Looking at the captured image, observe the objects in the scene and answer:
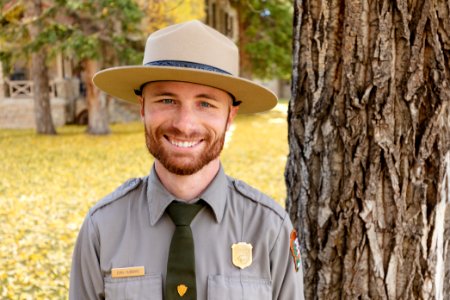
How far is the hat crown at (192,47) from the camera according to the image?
6.28 feet

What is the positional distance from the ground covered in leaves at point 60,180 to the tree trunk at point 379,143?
144 inches

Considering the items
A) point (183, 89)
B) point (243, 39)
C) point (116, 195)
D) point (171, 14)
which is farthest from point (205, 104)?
point (243, 39)

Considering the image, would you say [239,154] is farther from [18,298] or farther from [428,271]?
[428,271]

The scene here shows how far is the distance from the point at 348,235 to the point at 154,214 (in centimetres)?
103

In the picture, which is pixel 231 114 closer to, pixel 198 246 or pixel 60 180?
pixel 198 246

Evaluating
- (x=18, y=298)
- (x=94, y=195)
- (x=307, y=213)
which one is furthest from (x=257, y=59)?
(x=307, y=213)

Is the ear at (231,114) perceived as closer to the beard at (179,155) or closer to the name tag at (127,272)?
the beard at (179,155)

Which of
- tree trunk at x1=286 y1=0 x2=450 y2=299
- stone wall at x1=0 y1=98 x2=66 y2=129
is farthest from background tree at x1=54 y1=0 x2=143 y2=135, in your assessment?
tree trunk at x1=286 y1=0 x2=450 y2=299

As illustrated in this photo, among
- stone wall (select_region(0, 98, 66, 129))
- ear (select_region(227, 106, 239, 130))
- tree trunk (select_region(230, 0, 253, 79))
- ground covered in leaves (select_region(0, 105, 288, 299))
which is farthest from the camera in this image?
tree trunk (select_region(230, 0, 253, 79))

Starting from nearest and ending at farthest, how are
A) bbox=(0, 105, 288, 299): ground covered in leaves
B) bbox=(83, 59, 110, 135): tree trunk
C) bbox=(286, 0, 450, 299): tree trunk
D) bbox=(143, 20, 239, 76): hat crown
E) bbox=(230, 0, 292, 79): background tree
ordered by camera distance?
1. bbox=(143, 20, 239, 76): hat crown
2. bbox=(286, 0, 450, 299): tree trunk
3. bbox=(0, 105, 288, 299): ground covered in leaves
4. bbox=(83, 59, 110, 135): tree trunk
5. bbox=(230, 0, 292, 79): background tree

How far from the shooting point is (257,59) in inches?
918

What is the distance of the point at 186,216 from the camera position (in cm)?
189

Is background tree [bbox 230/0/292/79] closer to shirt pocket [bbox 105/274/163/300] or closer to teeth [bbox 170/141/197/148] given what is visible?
teeth [bbox 170/141/197/148]

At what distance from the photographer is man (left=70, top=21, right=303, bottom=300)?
6.05 ft
